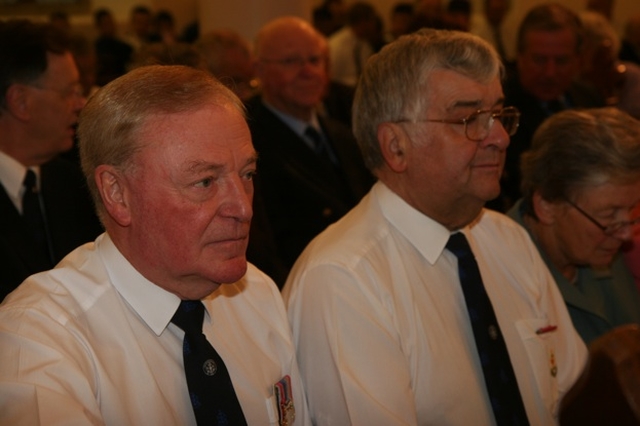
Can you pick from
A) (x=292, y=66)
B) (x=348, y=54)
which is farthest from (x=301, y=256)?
(x=348, y=54)

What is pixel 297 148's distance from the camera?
3816 millimetres

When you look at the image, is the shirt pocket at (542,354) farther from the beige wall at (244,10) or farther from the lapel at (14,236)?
the beige wall at (244,10)

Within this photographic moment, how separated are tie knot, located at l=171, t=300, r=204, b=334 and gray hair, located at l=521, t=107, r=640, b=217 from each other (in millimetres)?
1298

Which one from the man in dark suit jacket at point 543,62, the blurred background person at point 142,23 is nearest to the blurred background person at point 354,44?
the man in dark suit jacket at point 543,62

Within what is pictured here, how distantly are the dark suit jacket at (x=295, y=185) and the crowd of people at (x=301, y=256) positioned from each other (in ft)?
0.15

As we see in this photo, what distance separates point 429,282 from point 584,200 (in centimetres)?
70

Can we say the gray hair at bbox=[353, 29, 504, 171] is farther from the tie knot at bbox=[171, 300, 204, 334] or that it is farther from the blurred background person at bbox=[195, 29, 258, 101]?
the blurred background person at bbox=[195, 29, 258, 101]

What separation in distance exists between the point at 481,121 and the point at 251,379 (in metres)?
0.88

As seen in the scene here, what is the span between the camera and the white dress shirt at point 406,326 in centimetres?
A: 192

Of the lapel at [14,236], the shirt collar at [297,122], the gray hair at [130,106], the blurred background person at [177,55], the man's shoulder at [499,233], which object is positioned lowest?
the shirt collar at [297,122]

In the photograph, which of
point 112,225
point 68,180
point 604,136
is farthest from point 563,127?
point 68,180

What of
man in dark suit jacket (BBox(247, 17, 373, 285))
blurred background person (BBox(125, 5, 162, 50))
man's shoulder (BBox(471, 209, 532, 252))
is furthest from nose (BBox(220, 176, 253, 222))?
blurred background person (BBox(125, 5, 162, 50))

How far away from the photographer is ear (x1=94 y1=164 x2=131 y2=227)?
1635mm

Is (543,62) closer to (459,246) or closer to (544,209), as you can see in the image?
(544,209)
